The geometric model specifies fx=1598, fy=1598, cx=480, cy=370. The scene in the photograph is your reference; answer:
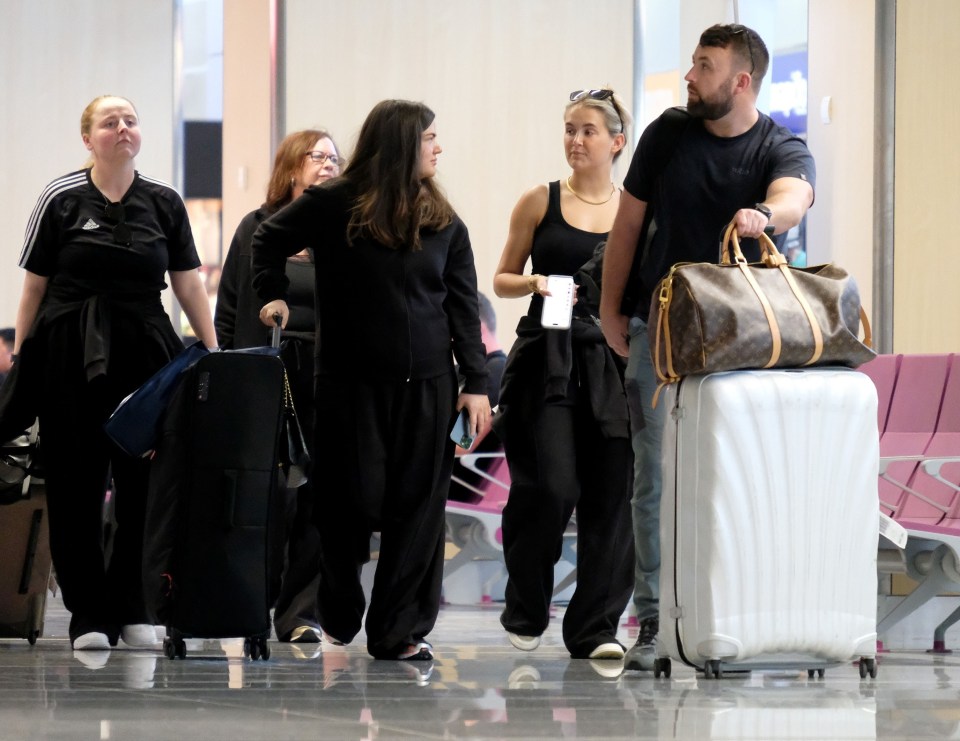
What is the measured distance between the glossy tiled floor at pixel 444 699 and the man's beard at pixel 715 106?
47.9 inches

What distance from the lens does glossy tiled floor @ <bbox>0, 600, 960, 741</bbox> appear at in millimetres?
2512

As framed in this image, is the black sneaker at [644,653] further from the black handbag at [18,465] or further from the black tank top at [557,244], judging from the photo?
the black handbag at [18,465]

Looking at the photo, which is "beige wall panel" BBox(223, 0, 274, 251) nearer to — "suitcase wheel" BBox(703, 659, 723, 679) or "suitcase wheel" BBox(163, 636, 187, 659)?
"suitcase wheel" BBox(163, 636, 187, 659)

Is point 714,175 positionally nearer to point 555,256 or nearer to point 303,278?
point 555,256

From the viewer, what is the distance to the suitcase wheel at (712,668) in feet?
10.7

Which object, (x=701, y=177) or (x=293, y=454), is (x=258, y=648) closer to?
(x=293, y=454)

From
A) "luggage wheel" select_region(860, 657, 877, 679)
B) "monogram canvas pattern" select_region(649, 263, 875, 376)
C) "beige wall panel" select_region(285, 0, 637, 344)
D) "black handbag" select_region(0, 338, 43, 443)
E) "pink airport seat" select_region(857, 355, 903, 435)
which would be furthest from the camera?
"beige wall panel" select_region(285, 0, 637, 344)

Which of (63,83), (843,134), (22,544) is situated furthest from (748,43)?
(63,83)

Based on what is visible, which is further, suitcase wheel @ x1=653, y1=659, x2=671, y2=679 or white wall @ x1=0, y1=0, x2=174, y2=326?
white wall @ x1=0, y1=0, x2=174, y2=326

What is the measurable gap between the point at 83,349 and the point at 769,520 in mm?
2019

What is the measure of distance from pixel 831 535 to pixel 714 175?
831 millimetres

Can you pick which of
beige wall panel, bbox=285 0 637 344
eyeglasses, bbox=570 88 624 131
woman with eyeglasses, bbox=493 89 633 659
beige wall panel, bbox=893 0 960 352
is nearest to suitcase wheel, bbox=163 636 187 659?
woman with eyeglasses, bbox=493 89 633 659

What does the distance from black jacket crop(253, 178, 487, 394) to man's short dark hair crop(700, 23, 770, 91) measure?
875 millimetres

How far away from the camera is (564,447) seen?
411cm
